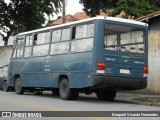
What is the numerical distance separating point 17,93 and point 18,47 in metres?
2.31

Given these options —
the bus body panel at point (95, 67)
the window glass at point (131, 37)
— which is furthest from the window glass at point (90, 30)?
the window glass at point (131, 37)

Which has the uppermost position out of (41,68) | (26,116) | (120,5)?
(120,5)

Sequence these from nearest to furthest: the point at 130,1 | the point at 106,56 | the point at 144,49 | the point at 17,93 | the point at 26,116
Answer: the point at 26,116 → the point at 106,56 → the point at 144,49 → the point at 17,93 → the point at 130,1

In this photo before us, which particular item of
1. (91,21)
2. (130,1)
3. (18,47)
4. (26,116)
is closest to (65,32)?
(91,21)

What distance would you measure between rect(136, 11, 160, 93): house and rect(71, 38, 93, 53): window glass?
5344 millimetres

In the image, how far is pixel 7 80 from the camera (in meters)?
23.6

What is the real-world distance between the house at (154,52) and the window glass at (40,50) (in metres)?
5.31

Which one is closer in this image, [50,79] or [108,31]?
[108,31]

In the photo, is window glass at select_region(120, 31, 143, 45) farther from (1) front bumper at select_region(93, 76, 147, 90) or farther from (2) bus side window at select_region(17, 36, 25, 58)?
(2) bus side window at select_region(17, 36, 25, 58)

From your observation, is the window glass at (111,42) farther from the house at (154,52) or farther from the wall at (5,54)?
the wall at (5,54)

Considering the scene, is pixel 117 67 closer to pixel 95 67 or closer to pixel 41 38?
pixel 95 67

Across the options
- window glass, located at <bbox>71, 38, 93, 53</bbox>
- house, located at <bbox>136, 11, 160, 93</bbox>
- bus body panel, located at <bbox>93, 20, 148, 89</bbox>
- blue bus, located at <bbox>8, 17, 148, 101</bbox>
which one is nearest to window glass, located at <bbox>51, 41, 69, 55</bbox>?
blue bus, located at <bbox>8, 17, 148, 101</bbox>

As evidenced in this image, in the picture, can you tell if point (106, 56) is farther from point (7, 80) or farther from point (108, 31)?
point (7, 80)

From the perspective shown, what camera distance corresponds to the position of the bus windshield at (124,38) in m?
16.0
